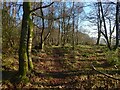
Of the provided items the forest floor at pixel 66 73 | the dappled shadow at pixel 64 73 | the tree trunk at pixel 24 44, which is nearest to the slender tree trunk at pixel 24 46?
the tree trunk at pixel 24 44

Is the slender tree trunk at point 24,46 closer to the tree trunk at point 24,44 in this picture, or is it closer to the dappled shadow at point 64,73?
the tree trunk at point 24,44

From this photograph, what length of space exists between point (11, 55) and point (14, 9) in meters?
5.09

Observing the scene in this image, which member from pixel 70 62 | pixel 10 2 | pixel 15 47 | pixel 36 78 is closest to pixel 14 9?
pixel 10 2

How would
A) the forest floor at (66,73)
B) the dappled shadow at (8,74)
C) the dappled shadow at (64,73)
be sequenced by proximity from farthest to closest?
the dappled shadow at (64,73) → the dappled shadow at (8,74) → the forest floor at (66,73)

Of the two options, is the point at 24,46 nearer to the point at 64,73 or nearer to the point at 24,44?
the point at 24,44

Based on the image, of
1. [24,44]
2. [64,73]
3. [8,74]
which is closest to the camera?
[24,44]

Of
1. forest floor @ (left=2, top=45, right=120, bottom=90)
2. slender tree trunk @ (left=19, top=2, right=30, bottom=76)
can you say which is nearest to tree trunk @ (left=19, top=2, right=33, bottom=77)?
slender tree trunk @ (left=19, top=2, right=30, bottom=76)

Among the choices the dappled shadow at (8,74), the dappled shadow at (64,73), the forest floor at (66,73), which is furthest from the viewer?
the dappled shadow at (64,73)

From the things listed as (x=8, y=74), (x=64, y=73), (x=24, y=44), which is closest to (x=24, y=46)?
(x=24, y=44)

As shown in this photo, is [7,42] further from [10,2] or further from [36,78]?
[36,78]

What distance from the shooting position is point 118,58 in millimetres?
16094

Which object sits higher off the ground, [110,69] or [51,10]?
[51,10]

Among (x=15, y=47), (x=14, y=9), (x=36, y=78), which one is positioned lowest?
(x=36, y=78)

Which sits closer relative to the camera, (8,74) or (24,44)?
(24,44)
